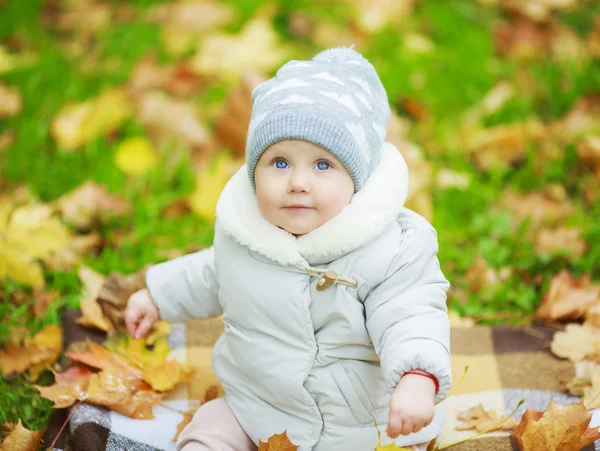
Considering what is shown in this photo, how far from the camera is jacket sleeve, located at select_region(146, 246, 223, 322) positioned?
6.56 ft

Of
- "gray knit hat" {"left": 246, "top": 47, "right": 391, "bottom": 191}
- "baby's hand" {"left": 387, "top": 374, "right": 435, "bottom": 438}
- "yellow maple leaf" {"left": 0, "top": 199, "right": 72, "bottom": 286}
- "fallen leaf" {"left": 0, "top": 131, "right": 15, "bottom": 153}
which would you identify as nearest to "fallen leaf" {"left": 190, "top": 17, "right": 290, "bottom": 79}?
"fallen leaf" {"left": 0, "top": 131, "right": 15, "bottom": 153}

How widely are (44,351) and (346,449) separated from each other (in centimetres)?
103

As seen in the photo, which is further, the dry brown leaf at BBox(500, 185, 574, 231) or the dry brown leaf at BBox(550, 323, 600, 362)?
the dry brown leaf at BBox(500, 185, 574, 231)

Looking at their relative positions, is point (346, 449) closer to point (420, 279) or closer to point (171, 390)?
point (420, 279)

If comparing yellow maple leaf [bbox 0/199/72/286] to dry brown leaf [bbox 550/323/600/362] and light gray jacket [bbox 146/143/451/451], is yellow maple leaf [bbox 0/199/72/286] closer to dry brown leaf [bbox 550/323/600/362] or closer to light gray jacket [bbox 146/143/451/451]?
light gray jacket [bbox 146/143/451/451]

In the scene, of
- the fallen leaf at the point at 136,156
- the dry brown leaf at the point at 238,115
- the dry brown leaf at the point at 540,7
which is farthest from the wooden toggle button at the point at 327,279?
the dry brown leaf at the point at 540,7

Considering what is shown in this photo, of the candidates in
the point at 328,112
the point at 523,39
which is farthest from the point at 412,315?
the point at 523,39

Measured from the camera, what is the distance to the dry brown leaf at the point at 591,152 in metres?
3.04

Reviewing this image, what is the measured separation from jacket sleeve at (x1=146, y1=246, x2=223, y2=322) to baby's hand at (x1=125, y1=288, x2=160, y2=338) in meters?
0.04

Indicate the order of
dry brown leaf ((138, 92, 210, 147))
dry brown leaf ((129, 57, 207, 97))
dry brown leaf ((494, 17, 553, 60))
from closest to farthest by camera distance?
dry brown leaf ((138, 92, 210, 147)), dry brown leaf ((129, 57, 207, 97)), dry brown leaf ((494, 17, 553, 60))

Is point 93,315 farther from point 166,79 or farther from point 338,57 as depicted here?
point 166,79

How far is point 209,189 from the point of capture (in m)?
3.00

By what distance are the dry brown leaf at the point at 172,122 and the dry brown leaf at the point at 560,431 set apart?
2.01 meters

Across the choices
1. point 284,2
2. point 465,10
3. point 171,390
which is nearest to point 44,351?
point 171,390
